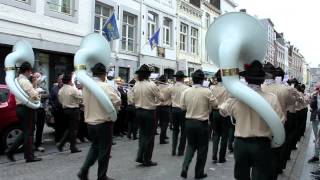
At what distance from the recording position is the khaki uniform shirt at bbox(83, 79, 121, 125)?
7.12 meters

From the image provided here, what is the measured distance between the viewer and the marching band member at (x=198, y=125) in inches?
314

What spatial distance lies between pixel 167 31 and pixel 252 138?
24427 mm

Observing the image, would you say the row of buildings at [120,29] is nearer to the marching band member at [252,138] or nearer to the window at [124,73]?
the window at [124,73]

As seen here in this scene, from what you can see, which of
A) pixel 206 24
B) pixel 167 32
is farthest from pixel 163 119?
pixel 206 24

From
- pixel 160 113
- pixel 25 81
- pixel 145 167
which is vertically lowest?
pixel 145 167

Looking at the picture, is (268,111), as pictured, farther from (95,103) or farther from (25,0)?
(25,0)

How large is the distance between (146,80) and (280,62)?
78.0 m

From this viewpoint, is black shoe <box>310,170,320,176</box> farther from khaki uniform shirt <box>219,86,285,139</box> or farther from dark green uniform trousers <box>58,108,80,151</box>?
dark green uniform trousers <box>58,108,80,151</box>

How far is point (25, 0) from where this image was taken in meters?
16.8

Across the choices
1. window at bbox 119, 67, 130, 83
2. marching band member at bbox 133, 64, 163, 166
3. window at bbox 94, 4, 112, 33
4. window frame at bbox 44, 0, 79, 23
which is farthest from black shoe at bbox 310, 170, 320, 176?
window at bbox 119, 67, 130, 83

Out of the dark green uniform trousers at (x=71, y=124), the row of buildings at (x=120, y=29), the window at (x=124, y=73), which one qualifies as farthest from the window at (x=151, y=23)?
the dark green uniform trousers at (x=71, y=124)

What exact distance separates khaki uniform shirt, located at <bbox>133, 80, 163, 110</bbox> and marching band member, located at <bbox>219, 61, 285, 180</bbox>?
13.4 feet

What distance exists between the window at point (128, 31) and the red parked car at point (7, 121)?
1379 centimetres

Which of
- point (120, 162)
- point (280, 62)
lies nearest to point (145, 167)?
point (120, 162)
